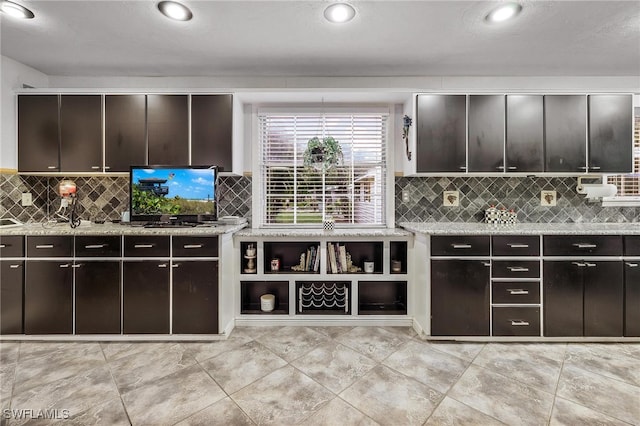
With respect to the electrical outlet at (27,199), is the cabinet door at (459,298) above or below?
below

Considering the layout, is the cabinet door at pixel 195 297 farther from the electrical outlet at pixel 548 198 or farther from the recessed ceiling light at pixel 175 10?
the electrical outlet at pixel 548 198

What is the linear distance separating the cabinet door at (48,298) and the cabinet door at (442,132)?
3.41m

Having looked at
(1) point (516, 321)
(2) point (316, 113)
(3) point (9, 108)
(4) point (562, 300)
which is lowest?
(1) point (516, 321)

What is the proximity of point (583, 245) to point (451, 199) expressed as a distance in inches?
45.9

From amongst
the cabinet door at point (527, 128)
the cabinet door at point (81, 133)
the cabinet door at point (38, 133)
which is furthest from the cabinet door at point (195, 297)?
the cabinet door at point (527, 128)

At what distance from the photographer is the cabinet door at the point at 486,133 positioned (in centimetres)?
281

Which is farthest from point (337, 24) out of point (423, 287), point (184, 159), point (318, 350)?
point (318, 350)

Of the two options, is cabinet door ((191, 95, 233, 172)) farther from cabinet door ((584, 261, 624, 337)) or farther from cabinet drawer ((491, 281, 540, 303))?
cabinet door ((584, 261, 624, 337))

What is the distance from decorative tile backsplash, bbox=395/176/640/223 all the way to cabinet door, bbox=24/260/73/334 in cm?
325

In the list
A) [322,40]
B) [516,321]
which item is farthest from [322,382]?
[322,40]

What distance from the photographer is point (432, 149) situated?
9.37 feet

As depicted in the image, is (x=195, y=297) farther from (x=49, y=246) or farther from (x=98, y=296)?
(x=49, y=246)

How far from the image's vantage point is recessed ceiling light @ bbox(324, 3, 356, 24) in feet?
6.44

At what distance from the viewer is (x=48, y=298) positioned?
8.02 ft
